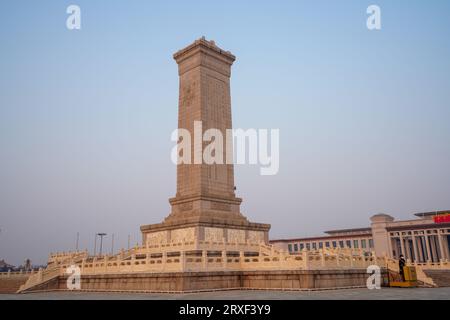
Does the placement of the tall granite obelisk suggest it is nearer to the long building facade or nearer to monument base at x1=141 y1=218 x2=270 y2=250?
monument base at x1=141 y1=218 x2=270 y2=250

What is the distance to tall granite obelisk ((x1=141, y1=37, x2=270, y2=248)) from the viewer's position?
3325 centimetres

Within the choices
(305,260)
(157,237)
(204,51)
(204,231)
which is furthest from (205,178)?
(305,260)

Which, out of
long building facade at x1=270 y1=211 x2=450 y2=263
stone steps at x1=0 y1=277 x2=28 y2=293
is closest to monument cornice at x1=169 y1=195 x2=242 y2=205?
stone steps at x1=0 y1=277 x2=28 y2=293

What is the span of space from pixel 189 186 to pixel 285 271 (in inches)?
644

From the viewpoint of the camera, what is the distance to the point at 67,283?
1086 inches

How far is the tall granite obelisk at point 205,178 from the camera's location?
109 feet

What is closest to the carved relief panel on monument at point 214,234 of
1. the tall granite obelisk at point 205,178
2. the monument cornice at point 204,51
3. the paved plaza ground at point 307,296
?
the tall granite obelisk at point 205,178

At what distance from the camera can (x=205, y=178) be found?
35.0m

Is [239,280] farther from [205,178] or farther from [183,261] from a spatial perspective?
[205,178]

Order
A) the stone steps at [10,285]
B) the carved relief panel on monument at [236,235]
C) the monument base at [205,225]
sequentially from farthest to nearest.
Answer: the carved relief panel on monument at [236,235] → the monument base at [205,225] → the stone steps at [10,285]

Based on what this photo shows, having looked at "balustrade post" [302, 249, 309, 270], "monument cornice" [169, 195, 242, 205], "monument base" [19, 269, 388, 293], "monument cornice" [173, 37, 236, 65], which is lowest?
"monument base" [19, 269, 388, 293]

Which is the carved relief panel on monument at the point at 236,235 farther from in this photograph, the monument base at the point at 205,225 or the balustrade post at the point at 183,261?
the balustrade post at the point at 183,261
